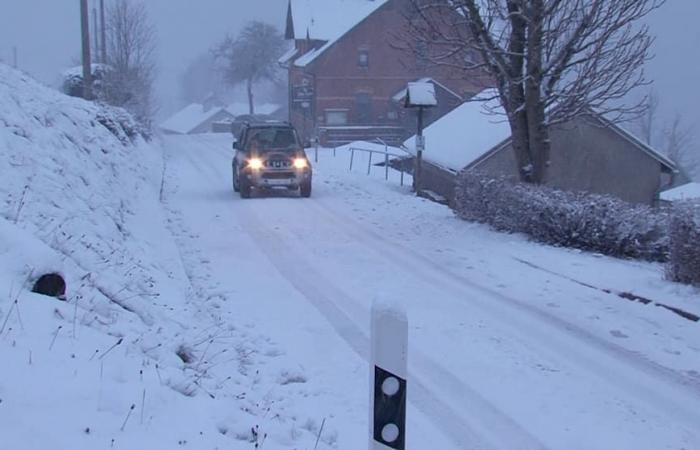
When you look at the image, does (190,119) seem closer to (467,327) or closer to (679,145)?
(679,145)

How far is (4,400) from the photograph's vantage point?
4.02m

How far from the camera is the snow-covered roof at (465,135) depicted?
82.0 ft

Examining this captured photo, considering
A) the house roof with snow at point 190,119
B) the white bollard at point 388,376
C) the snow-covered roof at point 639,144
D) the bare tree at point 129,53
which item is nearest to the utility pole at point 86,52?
the bare tree at point 129,53

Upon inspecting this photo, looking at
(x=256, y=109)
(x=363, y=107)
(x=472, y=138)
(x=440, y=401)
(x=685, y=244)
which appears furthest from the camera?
(x=256, y=109)

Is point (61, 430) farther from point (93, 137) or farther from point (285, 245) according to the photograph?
point (93, 137)

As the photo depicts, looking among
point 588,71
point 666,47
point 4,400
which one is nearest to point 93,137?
point 588,71

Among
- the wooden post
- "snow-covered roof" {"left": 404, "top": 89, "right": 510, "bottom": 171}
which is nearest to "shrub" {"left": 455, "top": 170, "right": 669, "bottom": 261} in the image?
the wooden post

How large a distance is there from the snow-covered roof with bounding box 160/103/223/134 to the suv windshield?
8622 cm

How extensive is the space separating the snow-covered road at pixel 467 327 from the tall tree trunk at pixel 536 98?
95.9 inches

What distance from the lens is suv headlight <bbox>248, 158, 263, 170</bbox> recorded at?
21.0 meters

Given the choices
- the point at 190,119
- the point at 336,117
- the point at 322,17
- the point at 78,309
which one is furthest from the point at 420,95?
the point at 190,119

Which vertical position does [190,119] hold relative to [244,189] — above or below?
above

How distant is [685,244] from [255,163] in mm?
13236

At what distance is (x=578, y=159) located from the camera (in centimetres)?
2636
